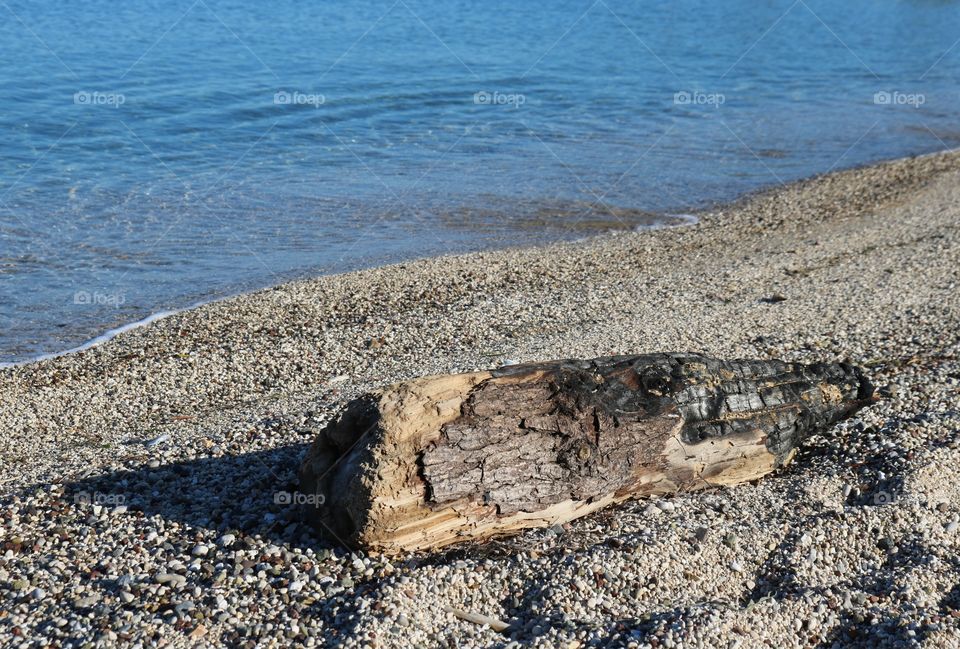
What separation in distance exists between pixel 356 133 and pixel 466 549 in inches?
600

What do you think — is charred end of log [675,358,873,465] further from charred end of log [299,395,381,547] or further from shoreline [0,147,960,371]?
shoreline [0,147,960,371]

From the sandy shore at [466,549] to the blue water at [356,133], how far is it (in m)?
2.27

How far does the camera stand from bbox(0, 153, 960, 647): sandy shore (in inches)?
175

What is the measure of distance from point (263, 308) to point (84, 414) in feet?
9.16

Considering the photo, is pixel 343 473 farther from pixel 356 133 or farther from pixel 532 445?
pixel 356 133

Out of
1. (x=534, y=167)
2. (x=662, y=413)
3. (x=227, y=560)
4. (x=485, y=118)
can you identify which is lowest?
(x=227, y=560)

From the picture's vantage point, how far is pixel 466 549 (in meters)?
4.93

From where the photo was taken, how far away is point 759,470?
5855mm

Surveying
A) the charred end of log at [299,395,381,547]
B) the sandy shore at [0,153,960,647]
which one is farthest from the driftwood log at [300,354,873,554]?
the sandy shore at [0,153,960,647]

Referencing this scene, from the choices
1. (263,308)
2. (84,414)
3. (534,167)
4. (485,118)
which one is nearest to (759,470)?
(84,414)

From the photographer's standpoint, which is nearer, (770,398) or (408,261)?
(770,398)

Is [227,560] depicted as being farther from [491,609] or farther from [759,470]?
[759,470]

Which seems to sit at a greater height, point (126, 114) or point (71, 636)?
point (126, 114)

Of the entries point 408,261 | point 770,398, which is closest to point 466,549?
point 770,398
